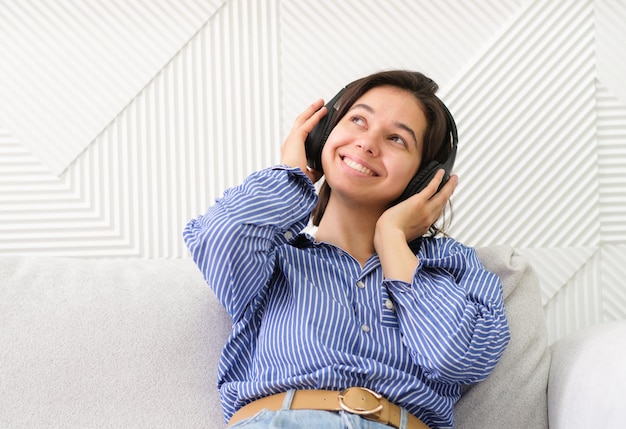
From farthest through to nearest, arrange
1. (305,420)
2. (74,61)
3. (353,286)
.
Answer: (74,61), (353,286), (305,420)

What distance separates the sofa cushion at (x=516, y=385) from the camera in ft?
5.17

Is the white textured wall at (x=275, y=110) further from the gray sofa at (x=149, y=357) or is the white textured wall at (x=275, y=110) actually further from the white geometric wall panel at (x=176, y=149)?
the gray sofa at (x=149, y=357)

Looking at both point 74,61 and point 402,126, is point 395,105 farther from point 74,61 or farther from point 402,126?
point 74,61

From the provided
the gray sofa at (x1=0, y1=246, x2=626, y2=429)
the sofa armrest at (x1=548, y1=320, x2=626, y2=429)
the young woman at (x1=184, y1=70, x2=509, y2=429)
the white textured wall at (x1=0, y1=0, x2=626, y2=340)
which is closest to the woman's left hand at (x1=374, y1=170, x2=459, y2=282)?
the young woman at (x1=184, y1=70, x2=509, y2=429)

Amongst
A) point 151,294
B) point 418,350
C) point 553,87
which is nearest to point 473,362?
point 418,350

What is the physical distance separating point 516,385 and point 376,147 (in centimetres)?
57

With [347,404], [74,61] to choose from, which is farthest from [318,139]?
[74,61]

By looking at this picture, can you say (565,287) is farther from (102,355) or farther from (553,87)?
(102,355)

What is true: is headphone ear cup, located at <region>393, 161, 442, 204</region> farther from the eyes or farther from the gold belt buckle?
the gold belt buckle

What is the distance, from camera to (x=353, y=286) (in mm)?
1590

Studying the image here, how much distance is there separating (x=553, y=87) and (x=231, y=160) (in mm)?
999

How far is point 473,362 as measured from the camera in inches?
57.5

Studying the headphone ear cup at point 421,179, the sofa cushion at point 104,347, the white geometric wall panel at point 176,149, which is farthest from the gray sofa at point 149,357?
the white geometric wall panel at point 176,149

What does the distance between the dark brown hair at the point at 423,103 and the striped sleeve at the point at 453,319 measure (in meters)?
0.27
